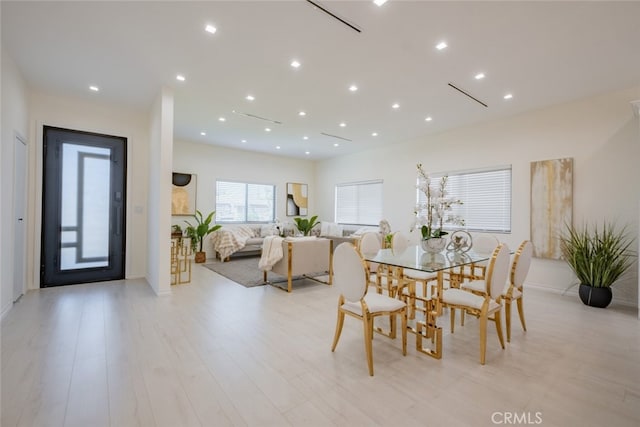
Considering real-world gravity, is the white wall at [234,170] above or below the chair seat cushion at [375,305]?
above

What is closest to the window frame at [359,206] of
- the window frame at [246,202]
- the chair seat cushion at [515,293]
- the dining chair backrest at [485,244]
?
the window frame at [246,202]

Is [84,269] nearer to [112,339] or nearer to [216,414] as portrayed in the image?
[112,339]

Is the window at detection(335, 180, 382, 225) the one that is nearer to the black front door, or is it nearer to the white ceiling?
the white ceiling

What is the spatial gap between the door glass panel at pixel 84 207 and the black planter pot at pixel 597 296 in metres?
7.16

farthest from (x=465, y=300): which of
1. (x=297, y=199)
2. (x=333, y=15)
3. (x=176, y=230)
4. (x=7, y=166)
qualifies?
(x=297, y=199)

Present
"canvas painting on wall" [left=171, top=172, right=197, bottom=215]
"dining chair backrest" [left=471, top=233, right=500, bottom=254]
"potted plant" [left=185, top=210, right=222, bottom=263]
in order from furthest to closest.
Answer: "canvas painting on wall" [left=171, top=172, right=197, bottom=215] < "potted plant" [left=185, top=210, right=222, bottom=263] < "dining chair backrest" [left=471, top=233, right=500, bottom=254]

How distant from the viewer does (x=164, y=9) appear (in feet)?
7.82

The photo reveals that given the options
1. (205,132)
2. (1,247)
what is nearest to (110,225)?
(1,247)

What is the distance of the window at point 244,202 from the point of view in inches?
→ 301

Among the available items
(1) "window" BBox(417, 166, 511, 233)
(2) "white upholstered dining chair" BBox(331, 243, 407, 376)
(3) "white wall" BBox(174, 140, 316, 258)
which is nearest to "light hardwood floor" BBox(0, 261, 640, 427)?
(2) "white upholstered dining chair" BBox(331, 243, 407, 376)

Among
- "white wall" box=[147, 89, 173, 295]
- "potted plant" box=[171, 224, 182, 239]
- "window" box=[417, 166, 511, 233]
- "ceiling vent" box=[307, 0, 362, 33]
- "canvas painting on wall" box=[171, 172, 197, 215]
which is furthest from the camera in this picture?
"canvas painting on wall" box=[171, 172, 197, 215]

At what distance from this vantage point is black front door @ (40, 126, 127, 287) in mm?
4166

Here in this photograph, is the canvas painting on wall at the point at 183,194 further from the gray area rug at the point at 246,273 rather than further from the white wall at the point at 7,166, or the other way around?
the white wall at the point at 7,166

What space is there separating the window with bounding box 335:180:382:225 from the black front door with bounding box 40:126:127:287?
549 centimetres
